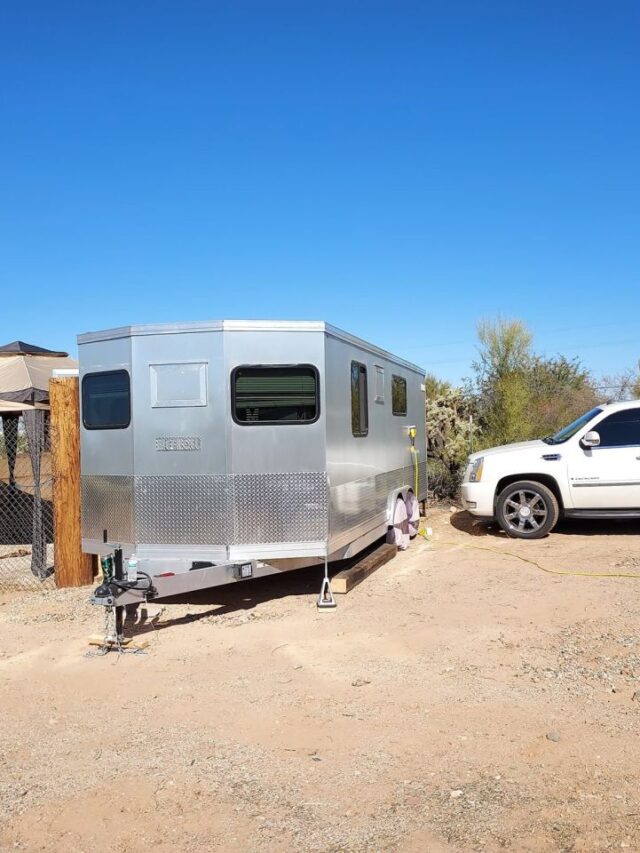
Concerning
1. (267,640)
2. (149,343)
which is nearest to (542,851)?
(267,640)

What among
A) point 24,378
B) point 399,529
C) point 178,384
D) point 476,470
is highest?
point 24,378

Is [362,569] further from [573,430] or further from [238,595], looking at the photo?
[573,430]

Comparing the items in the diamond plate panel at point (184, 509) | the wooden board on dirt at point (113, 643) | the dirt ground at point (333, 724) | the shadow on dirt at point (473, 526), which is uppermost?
the diamond plate panel at point (184, 509)

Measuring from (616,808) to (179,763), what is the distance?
84.4 inches

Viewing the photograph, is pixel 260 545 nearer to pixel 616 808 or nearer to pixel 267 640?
pixel 267 640

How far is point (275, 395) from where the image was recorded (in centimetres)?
671

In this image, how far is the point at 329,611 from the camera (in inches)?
268

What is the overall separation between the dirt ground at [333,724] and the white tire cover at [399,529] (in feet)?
6.43

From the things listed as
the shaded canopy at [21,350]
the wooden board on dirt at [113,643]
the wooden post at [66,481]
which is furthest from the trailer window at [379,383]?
the shaded canopy at [21,350]

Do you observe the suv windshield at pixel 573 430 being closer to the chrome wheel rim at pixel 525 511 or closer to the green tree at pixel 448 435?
the chrome wheel rim at pixel 525 511

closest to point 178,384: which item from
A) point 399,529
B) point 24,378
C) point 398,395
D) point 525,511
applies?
point 398,395

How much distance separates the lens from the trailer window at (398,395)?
9.58 meters

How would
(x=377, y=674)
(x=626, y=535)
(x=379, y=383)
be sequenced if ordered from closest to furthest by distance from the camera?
(x=377, y=674) → (x=379, y=383) → (x=626, y=535)

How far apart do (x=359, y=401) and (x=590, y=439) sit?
11.4 ft
